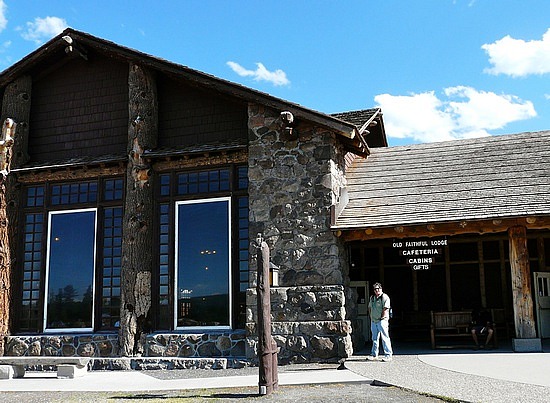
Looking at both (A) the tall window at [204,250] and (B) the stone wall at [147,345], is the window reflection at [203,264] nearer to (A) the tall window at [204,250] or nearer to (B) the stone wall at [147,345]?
(A) the tall window at [204,250]

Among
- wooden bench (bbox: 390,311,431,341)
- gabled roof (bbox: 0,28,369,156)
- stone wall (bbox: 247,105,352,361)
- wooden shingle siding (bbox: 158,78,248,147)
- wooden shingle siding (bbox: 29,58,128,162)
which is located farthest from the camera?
wooden bench (bbox: 390,311,431,341)

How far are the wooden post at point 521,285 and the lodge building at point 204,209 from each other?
0.03 meters

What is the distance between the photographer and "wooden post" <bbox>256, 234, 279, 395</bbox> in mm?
8672

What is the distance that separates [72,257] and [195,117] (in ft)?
13.9

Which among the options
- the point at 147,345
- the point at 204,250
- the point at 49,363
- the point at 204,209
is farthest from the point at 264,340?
the point at 49,363

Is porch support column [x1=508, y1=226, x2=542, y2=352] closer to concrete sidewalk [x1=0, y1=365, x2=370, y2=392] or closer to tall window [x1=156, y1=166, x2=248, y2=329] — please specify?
concrete sidewalk [x1=0, y1=365, x2=370, y2=392]

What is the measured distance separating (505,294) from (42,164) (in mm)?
11871

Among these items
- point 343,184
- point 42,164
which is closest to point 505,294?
point 343,184

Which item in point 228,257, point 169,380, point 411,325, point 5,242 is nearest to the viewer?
point 169,380

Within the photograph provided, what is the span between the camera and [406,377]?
9.00 metres

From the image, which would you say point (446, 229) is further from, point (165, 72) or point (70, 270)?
point (70, 270)

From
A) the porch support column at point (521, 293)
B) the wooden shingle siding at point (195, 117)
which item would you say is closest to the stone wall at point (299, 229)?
the wooden shingle siding at point (195, 117)

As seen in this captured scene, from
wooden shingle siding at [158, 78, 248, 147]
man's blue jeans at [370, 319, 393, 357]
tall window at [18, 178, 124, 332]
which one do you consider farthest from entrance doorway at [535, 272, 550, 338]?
tall window at [18, 178, 124, 332]

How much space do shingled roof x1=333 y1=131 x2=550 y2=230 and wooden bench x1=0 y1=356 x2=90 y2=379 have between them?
18.8 ft
